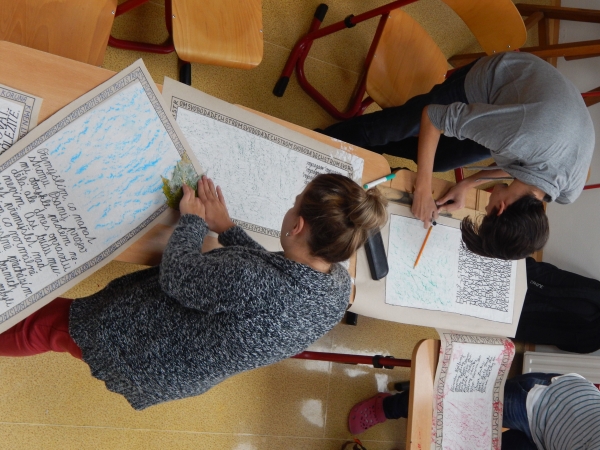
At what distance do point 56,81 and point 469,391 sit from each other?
142 centimetres

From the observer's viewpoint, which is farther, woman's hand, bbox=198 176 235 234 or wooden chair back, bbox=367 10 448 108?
wooden chair back, bbox=367 10 448 108

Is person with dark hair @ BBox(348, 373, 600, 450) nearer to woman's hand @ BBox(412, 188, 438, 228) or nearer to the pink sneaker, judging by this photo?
the pink sneaker

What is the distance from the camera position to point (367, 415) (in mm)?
2117

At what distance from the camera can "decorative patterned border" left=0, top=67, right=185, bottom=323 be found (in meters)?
0.94

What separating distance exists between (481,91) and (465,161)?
0.32 m

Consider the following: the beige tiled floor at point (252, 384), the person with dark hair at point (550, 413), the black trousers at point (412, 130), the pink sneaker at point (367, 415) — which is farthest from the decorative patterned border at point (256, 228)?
the pink sneaker at point (367, 415)

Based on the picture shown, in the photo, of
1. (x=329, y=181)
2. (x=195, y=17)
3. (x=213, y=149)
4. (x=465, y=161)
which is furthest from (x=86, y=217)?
(x=465, y=161)

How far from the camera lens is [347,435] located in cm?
219

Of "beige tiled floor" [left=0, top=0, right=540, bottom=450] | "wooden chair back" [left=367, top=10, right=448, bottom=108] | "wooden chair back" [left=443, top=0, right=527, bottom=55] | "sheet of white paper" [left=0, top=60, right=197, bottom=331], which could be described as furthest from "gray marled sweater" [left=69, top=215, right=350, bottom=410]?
"wooden chair back" [left=443, top=0, right=527, bottom=55]

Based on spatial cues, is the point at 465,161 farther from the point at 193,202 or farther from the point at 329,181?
the point at 193,202

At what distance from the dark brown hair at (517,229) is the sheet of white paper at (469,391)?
337 millimetres

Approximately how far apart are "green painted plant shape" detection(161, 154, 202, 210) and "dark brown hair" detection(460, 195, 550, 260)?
2.63ft

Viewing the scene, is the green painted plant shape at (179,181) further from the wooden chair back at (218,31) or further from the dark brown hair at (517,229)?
the dark brown hair at (517,229)

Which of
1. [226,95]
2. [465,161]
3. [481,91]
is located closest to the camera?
[481,91]
